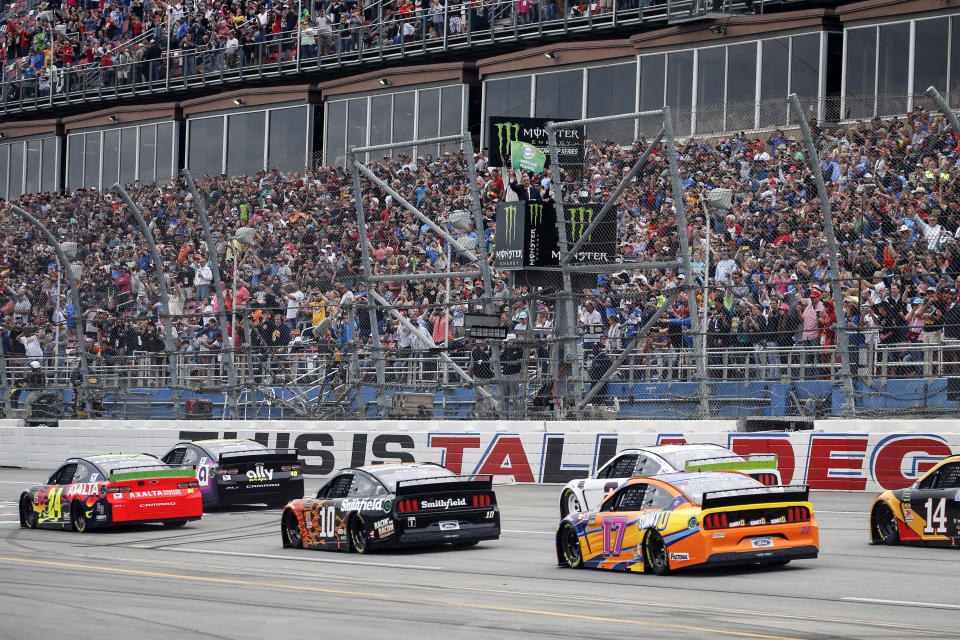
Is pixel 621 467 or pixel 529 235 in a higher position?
pixel 529 235

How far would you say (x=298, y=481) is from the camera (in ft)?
75.6

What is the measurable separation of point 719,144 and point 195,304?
11578mm

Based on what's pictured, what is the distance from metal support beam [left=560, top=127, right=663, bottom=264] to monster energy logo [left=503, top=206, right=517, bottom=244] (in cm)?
95

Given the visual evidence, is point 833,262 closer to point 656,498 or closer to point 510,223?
point 510,223

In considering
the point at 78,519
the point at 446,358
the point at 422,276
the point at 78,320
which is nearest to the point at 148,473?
the point at 78,519

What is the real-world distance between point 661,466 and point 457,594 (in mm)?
4846

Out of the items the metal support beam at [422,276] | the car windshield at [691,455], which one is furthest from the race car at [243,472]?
the car windshield at [691,455]

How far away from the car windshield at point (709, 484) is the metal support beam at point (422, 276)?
399 inches

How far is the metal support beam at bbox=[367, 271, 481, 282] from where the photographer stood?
23469mm

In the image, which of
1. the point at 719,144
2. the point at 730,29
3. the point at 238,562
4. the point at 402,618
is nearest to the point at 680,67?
the point at 730,29

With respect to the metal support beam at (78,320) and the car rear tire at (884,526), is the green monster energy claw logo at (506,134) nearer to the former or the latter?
the car rear tire at (884,526)

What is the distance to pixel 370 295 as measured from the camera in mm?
25047

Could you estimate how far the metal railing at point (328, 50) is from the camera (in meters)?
37.9

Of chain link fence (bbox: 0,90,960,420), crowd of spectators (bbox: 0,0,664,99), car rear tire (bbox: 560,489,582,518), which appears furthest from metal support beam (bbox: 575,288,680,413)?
crowd of spectators (bbox: 0,0,664,99)
